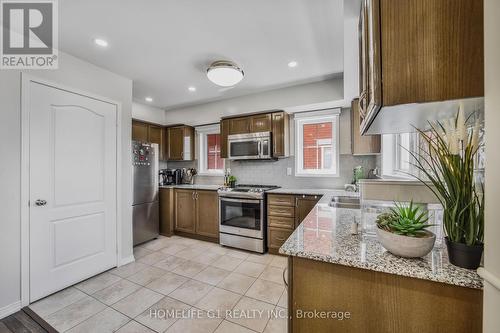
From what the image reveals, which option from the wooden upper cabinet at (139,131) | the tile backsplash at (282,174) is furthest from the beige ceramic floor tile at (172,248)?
the wooden upper cabinet at (139,131)

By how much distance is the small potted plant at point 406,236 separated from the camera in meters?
0.85

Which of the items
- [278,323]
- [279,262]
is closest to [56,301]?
[278,323]

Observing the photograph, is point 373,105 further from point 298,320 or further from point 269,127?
point 269,127

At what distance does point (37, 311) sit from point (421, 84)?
3.20 meters

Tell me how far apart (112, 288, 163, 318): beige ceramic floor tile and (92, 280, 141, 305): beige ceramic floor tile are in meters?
0.07

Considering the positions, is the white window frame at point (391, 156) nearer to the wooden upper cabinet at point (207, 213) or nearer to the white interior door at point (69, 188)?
the wooden upper cabinet at point (207, 213)

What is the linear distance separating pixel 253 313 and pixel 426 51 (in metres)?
2.12

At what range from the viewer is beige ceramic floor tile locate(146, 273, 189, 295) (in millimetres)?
2201

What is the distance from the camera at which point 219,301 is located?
2.00m

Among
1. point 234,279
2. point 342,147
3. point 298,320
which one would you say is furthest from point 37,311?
point 342,147

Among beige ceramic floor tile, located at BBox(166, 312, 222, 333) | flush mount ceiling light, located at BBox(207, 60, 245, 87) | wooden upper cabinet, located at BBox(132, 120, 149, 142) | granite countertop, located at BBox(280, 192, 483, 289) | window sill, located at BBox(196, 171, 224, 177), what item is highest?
flush mount ceiling light, located at BBox(207, 60, 245, 87)

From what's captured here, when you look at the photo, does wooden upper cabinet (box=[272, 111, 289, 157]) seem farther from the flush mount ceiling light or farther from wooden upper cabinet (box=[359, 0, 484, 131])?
wooden upper cabinet (box=[359, 0, 484, 131])

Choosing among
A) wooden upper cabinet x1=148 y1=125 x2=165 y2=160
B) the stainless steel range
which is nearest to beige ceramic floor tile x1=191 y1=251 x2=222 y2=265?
the stainless steel range

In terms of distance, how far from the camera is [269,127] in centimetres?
342
